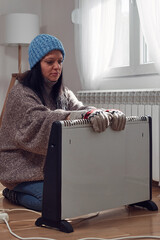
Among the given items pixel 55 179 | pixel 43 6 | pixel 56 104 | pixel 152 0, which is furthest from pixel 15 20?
pixel 55 179

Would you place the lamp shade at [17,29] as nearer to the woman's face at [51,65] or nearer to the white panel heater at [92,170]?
the woman's face at [51,65]

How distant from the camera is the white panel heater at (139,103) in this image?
111 inches

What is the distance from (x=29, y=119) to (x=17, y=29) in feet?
6.66

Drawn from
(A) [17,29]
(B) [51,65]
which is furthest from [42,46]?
(A) [17,29]

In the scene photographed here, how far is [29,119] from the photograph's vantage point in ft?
7.07

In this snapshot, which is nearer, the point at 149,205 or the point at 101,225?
the point at 101,225

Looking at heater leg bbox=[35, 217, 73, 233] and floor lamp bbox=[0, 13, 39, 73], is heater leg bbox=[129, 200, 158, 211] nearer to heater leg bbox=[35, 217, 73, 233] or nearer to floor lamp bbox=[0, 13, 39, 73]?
heater leg bbox=[35, 217, 73, 233]

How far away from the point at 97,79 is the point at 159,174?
3.27ft

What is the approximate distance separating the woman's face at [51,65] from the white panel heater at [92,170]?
0.50 meters

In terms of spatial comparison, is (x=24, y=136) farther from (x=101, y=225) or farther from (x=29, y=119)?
(x=101, y=225)

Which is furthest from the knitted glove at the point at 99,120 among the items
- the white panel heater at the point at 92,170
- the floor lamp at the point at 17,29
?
the floor lamp at the point at 17,29

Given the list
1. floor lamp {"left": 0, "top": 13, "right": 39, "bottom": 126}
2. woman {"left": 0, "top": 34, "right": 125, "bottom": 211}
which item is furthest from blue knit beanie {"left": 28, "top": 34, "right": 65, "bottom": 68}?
floor lamp {"left": 0, "top": 13, "right": 39, "bottom": 126}

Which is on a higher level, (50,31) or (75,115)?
(50,31)

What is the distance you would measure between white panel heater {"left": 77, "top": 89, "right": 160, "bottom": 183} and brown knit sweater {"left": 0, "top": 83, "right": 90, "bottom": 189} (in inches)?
21.8
